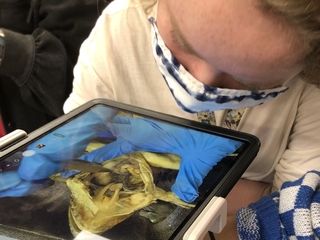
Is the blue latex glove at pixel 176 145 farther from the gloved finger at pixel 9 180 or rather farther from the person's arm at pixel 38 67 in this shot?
the person's arm at pixel 38 67

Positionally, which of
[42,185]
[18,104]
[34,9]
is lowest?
[18,104]

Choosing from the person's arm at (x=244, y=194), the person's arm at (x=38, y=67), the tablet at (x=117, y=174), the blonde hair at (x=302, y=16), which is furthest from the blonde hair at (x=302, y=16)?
the person's arm at (x=38, y=67)

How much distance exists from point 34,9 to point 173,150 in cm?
53

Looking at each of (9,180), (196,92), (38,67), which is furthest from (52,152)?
(38,67)

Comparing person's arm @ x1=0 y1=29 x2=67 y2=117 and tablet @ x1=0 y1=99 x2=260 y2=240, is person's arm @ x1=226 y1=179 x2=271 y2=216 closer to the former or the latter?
tablet @ x1=0 y1=99 x2=260 y2=240

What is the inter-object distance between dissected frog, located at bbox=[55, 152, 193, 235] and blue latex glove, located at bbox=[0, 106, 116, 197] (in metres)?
0.04

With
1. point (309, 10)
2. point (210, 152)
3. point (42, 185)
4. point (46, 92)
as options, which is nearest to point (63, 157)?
point (42, 185)

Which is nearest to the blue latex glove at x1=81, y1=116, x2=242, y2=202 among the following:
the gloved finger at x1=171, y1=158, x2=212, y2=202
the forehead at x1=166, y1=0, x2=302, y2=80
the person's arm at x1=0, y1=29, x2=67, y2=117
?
the gloved finger at x1=171, y1=158, x2=212, y2=202

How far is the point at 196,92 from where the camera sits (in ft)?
1.47

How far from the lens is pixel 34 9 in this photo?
81cm

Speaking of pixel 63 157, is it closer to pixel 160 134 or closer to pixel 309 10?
pixel 160 134

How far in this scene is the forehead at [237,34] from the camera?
12.4 inches

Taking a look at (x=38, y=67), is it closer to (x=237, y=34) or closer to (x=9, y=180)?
(x=9, y=180)

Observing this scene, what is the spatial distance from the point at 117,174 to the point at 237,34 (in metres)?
0.18
